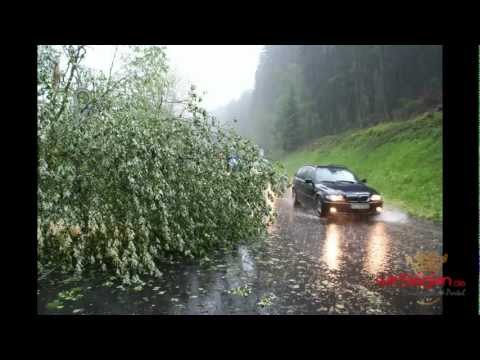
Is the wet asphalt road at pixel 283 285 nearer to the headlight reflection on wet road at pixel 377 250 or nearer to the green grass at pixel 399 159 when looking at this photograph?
the headlight reflection on wet road at pixel 377 250

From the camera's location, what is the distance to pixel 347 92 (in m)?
30.1

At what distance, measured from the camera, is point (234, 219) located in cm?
599

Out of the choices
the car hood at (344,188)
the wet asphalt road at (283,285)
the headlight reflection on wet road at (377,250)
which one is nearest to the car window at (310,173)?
the car hood at (344,188)

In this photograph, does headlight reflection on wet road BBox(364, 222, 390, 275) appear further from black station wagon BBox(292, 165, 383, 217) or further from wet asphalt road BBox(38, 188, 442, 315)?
black station wagon BBox(292, 165, 383, 217)

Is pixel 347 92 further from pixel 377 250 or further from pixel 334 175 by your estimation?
pixel 377 250

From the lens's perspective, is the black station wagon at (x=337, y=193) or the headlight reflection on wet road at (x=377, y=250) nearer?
the headlight reflection on wet road at (x=377, y=250)

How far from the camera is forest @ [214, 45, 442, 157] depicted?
2477cm

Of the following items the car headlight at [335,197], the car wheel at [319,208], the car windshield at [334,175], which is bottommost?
the car wheel at [319,208]

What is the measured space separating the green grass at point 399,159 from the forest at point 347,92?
8.65 feet

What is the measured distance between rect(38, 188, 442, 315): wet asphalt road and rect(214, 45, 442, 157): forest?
582 inches

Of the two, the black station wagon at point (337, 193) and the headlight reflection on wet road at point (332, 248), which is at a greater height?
the black station wagon at point (337, 193)

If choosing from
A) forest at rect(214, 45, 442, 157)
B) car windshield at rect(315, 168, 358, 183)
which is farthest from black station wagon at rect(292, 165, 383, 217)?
forest at rect(214, 45, 442, 157)

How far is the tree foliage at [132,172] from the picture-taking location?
4414mm
